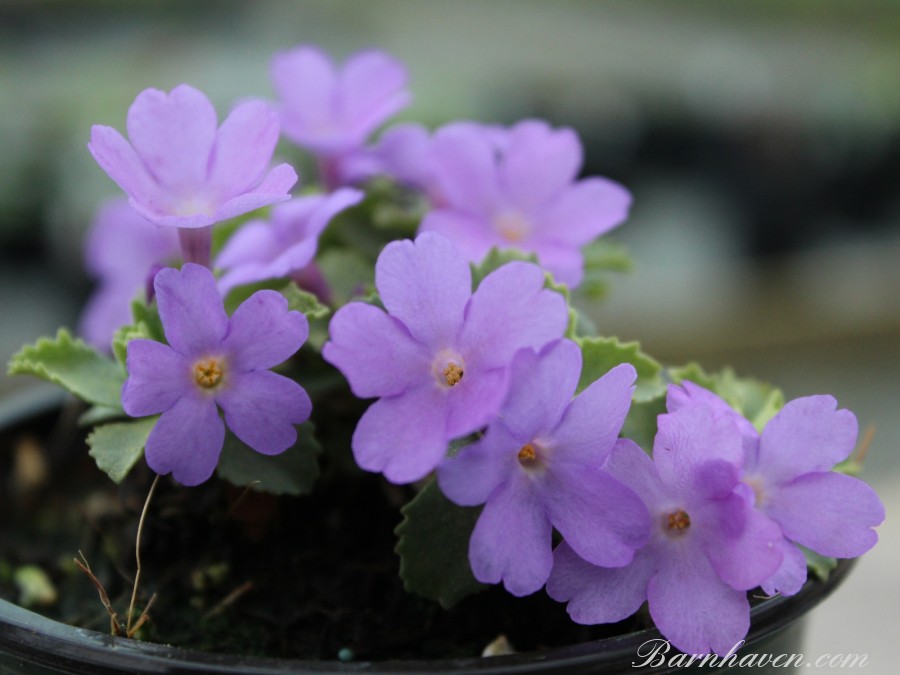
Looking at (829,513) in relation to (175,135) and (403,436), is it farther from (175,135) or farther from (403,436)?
(175,135)

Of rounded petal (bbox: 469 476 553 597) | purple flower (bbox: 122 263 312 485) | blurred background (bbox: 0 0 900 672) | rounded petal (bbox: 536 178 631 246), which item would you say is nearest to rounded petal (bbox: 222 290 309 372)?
purple flower (bbox: 122 263 312 485)

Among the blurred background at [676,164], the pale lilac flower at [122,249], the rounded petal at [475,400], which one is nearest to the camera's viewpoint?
the rounded petal at [475,400]

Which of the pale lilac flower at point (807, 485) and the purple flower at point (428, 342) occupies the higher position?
the purple flower at point (428, 342)

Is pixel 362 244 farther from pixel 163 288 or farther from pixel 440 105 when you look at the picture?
pixel 440 105

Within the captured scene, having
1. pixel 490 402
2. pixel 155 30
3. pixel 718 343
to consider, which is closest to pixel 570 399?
pixel 490 402

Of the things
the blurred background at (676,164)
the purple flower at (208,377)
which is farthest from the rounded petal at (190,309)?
the blurred background at (676,164)

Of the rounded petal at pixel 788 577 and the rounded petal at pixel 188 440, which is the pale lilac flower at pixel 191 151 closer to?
the rounded petal at pixel 188 440

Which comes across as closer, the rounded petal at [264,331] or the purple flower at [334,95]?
the rounded petal at [264,331]

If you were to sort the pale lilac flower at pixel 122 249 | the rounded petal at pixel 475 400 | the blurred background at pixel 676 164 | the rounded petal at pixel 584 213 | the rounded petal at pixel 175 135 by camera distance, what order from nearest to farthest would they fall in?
the rounded petal at pixel 475 400 < the rounded petal at pixel 175 135 < the rounded petal at pixel 584 213 < the pale lilac flower at pixel 122 249 < the blurred background at pixel 676 164

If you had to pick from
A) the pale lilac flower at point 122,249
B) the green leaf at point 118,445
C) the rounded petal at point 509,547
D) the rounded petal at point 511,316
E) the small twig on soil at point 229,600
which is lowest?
the small twig on soil at point 229,600
